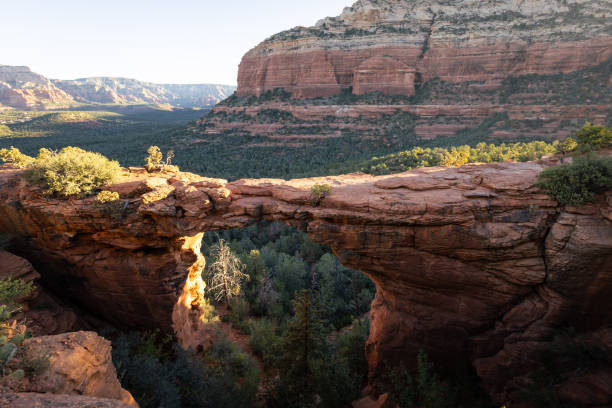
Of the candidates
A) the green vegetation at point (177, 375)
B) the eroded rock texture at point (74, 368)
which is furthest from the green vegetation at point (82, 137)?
the eroded rock texture at point (74, 368)

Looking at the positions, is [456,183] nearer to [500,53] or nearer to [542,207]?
[542,207]

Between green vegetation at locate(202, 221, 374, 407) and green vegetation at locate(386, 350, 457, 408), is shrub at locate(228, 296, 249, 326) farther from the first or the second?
green vegetation at locate(386, 350, 457, 408)

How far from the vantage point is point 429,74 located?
2473 inches

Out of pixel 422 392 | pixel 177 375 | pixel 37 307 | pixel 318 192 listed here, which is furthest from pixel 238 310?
pixel 422 392

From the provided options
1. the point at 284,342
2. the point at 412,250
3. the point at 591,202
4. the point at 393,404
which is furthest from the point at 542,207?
the point at 284,342

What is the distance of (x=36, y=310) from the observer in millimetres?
10125

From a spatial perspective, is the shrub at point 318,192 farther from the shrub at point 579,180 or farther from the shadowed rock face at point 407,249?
the shrub at point 579,180

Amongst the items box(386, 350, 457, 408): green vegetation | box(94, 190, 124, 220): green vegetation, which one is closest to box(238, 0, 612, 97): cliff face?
box(386, 350, 457, 408): green vegetation

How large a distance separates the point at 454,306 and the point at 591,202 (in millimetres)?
4958

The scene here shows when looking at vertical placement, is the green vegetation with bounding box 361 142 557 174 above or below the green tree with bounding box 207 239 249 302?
above

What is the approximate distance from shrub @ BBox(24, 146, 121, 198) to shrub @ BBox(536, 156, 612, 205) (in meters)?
14.6

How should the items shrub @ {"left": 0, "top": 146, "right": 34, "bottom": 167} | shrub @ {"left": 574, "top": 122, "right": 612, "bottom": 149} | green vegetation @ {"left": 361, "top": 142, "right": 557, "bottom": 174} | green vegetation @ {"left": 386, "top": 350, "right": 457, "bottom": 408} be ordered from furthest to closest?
green vegetation @ {"left": 361, "top": 142, "right": 557, "bottom": 174}, shrub @ {"left": 0, "top": 146, "right": 34, "bottom": 167}, shrub @ {"left": 574, "top": 122, "right": 612, "bottom": 149}, green vegetation @ {"left": 386, "top": 350, "right": 457, "bottom": 408}

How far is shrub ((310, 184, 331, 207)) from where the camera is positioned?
1036cm

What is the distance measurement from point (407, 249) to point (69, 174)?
12.1m
